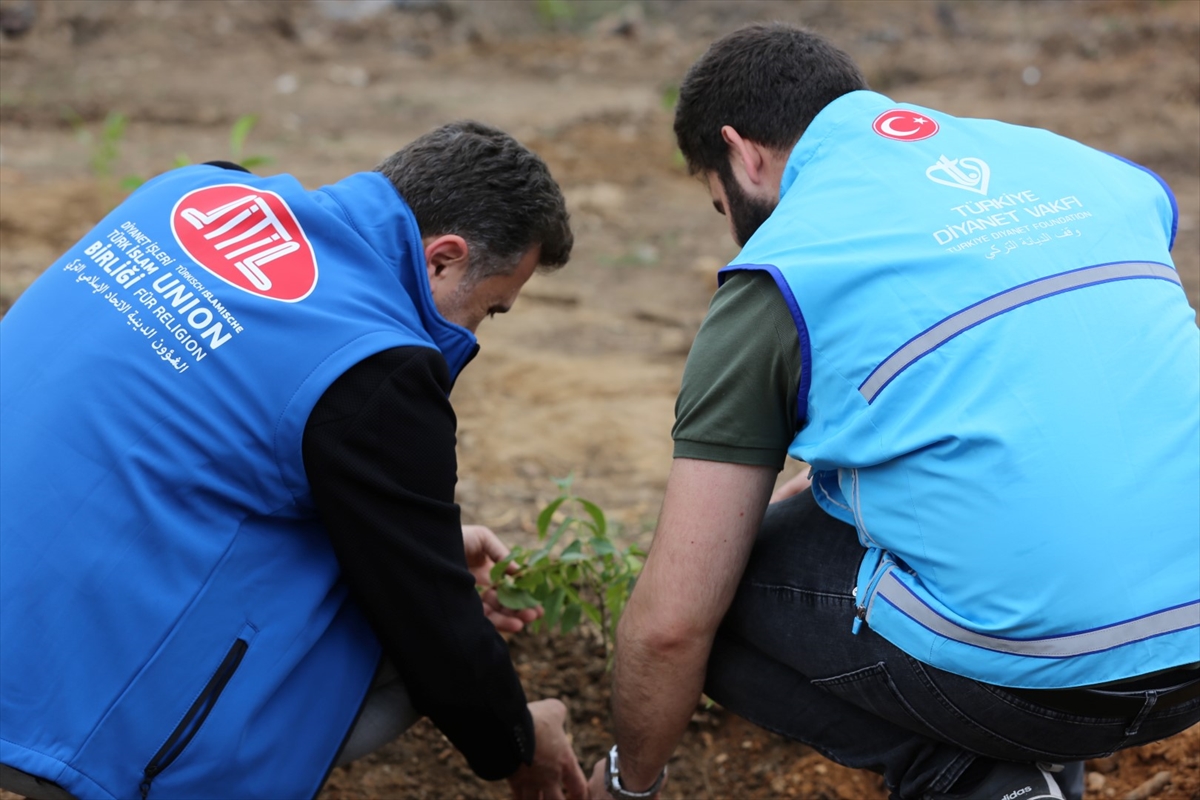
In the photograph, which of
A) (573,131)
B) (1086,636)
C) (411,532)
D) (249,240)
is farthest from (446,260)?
(573,131)

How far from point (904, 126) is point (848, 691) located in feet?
3.00

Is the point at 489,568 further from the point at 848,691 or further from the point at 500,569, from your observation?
the point at 848,691

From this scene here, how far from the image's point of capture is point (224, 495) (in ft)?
5.52

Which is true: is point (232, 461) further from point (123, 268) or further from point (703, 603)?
point (703, 603)

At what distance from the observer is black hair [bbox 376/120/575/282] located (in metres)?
1.96

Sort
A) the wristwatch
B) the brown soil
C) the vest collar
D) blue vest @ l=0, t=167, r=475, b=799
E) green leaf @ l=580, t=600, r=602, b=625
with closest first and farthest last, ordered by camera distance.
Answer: blue vest @ l=0, t=167, r=475, b=799, the vest collar, the wristwatch, green leaf @ l=580, t=600, r=602, b=625, the brown soil

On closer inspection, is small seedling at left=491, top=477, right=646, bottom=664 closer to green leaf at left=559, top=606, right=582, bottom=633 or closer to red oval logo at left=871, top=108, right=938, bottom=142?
green leaf at left=559, top=606, right=582, bottom=633

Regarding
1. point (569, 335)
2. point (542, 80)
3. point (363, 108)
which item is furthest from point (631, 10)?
point (569, 335)

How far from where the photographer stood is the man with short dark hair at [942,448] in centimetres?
152

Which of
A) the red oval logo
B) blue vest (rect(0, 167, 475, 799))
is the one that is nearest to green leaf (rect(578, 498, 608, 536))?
blue vest (rect(0, 167, 475, 799))

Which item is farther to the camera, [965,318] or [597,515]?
[597,515]

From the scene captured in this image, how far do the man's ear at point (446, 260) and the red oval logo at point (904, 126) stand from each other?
0.74 meters

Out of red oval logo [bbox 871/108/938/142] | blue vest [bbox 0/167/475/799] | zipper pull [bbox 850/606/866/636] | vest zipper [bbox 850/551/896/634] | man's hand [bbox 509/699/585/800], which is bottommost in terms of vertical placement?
man's hand [bbox 509/699/585/800]

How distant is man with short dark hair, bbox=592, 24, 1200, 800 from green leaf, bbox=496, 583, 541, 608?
0.46m
